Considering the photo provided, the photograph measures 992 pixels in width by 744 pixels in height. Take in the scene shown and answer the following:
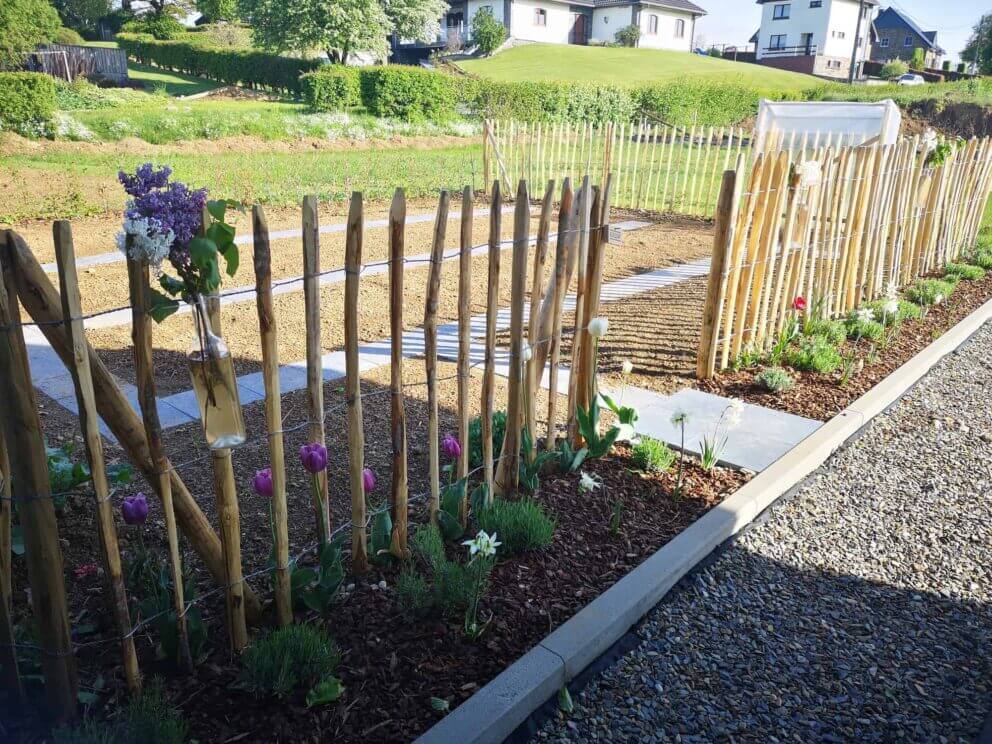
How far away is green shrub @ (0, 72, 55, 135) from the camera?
17.1 metres

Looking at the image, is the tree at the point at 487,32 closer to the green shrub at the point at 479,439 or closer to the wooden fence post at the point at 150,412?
the green shrub at the point at 479,439

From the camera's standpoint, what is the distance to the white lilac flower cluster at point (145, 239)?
74.9 inches

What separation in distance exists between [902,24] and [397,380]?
9446cm

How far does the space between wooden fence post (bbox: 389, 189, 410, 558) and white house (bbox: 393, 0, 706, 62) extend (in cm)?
5960

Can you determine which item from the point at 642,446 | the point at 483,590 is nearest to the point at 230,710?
the point at 483,590

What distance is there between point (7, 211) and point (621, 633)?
11.2 metres

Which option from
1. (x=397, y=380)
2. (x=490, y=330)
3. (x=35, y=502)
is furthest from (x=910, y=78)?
(x=35, y=502)

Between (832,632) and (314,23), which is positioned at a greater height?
(314,23)

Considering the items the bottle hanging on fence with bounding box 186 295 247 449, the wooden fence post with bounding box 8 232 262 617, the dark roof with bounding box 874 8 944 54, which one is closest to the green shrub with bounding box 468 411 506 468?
the wooden fence post with bounding box 8 232 262 617

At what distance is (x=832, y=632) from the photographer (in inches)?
116

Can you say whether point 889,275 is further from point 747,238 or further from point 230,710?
point 230,710

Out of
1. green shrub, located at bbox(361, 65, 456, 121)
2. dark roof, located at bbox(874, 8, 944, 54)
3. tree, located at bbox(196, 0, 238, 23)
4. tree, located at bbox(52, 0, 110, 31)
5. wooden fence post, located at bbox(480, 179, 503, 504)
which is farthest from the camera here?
dark roof, located at bbox(874, 8, 944, 54)

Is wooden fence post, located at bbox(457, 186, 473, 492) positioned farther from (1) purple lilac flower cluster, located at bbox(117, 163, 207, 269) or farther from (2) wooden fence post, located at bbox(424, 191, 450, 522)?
(1) purple lilac flower cluster, located at bbox(117, 163, 207, 269)

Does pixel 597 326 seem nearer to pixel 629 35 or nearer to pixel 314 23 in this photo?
pixel 314 23
